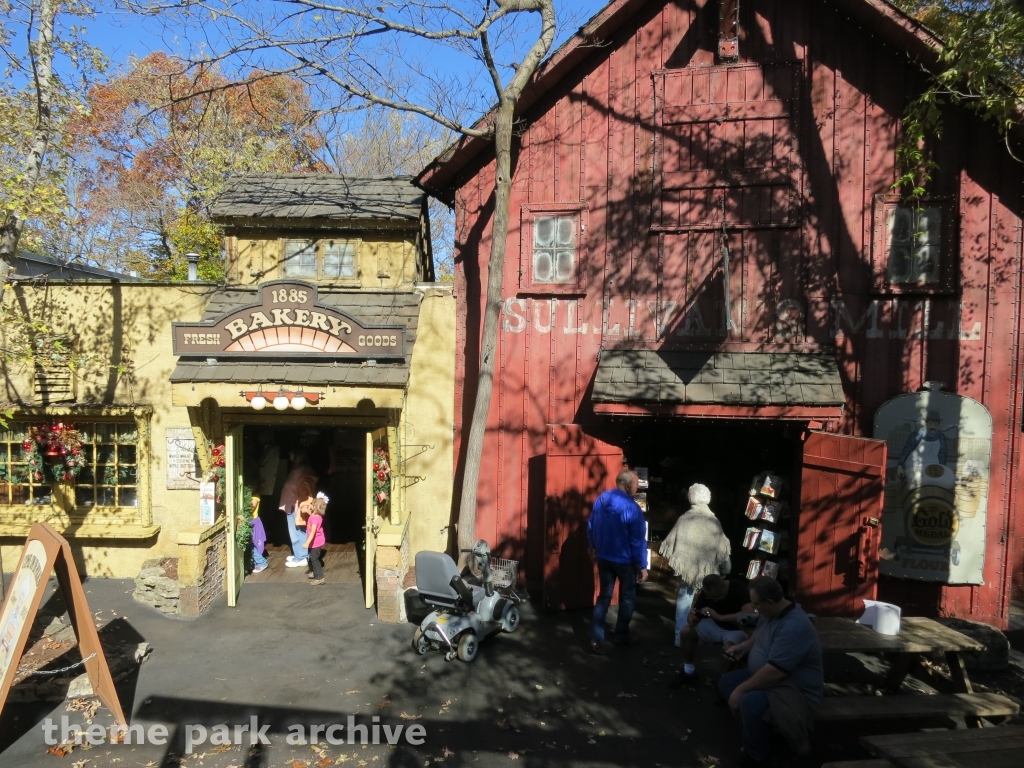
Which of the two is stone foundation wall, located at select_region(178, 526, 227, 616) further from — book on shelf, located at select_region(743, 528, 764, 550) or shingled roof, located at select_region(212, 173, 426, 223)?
book on shelf, located at select_region(743, 528, 764, 550)

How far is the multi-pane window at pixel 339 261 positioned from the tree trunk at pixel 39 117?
11.3 ft

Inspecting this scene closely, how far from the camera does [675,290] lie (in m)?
8.59

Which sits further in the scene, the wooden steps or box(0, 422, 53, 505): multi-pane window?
box(0, 422, 53, 505): multi-pane window

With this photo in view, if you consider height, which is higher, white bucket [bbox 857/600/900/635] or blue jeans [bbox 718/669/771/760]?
white bucket [bbox 857/600/900/635]

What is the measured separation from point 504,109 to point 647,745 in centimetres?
686

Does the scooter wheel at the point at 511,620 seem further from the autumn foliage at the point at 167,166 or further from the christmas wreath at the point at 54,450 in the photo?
the autumn foliage at the point at 167,166

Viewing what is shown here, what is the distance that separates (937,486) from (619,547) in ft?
13.7

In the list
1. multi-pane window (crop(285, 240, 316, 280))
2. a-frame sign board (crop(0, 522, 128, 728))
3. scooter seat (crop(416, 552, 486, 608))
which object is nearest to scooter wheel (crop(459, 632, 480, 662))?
scooter seat (crop(416, 552, 486, 608))

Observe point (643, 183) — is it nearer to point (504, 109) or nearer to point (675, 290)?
point (675, 290)

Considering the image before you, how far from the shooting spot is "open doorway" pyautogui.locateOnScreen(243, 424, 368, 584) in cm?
945

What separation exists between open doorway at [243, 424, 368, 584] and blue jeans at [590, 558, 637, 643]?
3.71m

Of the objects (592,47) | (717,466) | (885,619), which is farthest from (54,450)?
(885,619)

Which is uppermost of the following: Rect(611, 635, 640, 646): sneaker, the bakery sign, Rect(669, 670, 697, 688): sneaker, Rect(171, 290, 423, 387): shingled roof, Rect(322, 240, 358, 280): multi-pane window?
Rect(322, 240, 358, 280): multi-pane window


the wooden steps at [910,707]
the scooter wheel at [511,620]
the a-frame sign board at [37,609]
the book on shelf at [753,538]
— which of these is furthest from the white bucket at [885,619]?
the a-frame sign board at [37,609]
